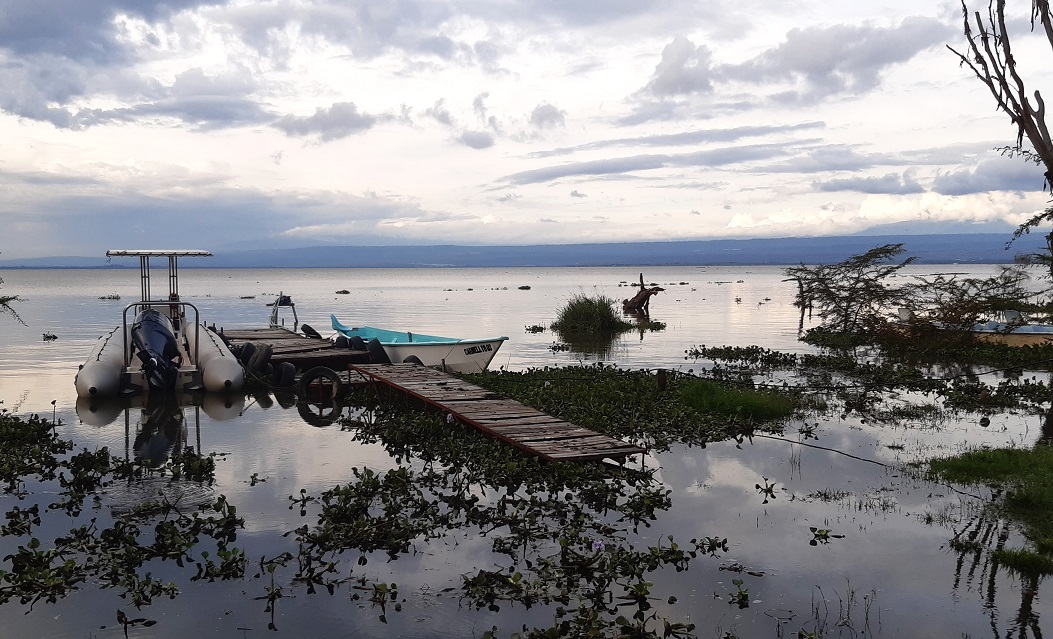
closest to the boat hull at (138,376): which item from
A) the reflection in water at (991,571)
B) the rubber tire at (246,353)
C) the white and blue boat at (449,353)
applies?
the rubber tire at (246,353)

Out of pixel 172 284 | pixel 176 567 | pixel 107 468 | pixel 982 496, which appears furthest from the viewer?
pixel 172 284

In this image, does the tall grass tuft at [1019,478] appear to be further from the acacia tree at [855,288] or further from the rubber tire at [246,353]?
the acacia tree at [855,288]

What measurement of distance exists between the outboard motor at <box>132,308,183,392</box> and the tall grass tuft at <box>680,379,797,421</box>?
13396mm

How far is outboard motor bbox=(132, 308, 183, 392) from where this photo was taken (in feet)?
69.9

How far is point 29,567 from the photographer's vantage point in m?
8.71

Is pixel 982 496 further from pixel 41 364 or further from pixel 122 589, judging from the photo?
pixel 41 364

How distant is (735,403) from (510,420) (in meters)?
5.93

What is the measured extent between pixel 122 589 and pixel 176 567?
0.70 metres

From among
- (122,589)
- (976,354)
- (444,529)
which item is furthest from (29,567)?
(976,354)

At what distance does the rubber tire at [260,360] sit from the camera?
953 inches

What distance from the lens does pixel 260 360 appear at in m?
24.3

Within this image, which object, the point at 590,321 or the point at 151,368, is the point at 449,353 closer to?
the point at 151,368

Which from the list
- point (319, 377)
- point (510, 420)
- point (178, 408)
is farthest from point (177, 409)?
point (510, 420)

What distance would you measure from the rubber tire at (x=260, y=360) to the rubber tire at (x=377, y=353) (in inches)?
118
